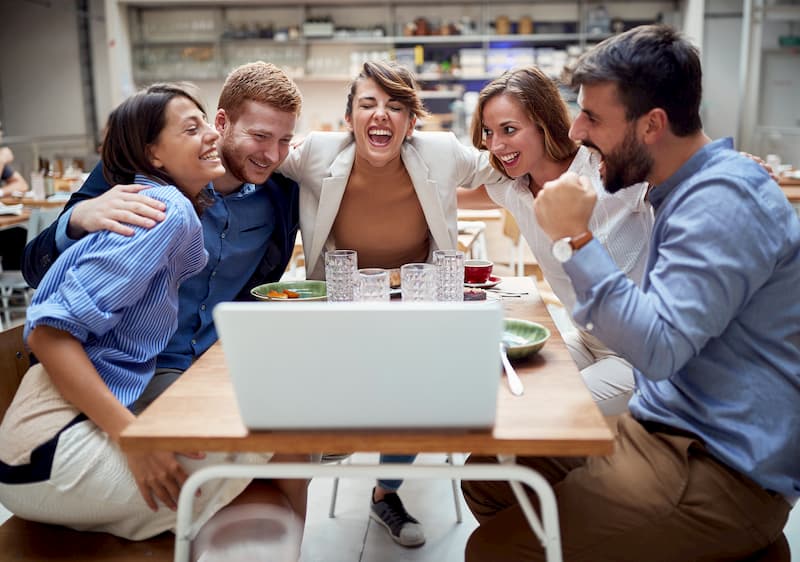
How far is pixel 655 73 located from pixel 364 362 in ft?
2.65

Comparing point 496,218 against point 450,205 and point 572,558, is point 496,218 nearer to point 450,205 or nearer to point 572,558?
point 450,205

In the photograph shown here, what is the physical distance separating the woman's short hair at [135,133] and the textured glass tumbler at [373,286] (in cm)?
54

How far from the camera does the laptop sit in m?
0.88

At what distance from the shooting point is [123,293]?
1.30 meters

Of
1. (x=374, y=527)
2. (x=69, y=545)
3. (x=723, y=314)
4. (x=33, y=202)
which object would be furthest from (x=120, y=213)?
(x=33, y=202)

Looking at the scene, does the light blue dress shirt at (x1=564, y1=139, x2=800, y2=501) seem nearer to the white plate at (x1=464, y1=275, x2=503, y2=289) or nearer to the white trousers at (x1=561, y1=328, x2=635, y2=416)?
the white trousers at (x1=561, y1=328, x2=635, y2=416)

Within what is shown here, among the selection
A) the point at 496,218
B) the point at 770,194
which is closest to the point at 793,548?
the point at 770,194

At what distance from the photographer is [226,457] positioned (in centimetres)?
132

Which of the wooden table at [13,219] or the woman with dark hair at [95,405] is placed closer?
the woman with dark hair at [95,405]

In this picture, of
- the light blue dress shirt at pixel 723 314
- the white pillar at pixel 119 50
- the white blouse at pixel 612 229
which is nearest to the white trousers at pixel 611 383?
the white blouse at pixel 612 229

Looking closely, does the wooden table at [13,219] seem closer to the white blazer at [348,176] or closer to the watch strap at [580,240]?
the white blazer at [348,176]

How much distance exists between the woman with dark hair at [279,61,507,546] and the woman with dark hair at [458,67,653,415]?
187mm

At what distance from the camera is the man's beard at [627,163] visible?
1.38 m

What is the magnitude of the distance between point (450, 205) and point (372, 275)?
0.80 metres
